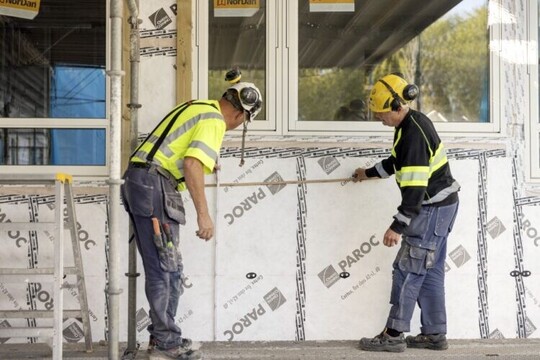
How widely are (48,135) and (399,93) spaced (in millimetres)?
2814

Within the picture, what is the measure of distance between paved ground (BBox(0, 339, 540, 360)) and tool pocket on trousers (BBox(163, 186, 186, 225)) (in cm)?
113

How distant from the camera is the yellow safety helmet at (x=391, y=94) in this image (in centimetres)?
611

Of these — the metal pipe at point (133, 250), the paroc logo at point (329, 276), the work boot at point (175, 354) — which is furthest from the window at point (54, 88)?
the paroc logo at point (329, 276)

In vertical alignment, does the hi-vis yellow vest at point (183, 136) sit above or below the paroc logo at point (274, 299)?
above

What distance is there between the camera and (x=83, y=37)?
673 cm

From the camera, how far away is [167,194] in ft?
18.3

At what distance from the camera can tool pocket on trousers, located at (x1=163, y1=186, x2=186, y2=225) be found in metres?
5.55

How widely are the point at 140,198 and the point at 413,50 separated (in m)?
2.84

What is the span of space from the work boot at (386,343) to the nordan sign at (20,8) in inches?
148

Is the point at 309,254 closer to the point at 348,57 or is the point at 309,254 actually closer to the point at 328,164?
the point at 328,164

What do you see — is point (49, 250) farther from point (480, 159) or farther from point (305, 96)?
point (480, 159)

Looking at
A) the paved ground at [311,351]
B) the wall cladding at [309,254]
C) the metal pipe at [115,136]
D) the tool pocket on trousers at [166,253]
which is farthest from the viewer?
the wall cladding at [309,254]

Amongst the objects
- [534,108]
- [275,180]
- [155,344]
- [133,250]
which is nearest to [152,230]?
[133,250]

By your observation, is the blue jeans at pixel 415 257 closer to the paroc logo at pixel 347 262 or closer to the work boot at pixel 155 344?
the paroc logo at pixel 347 262
